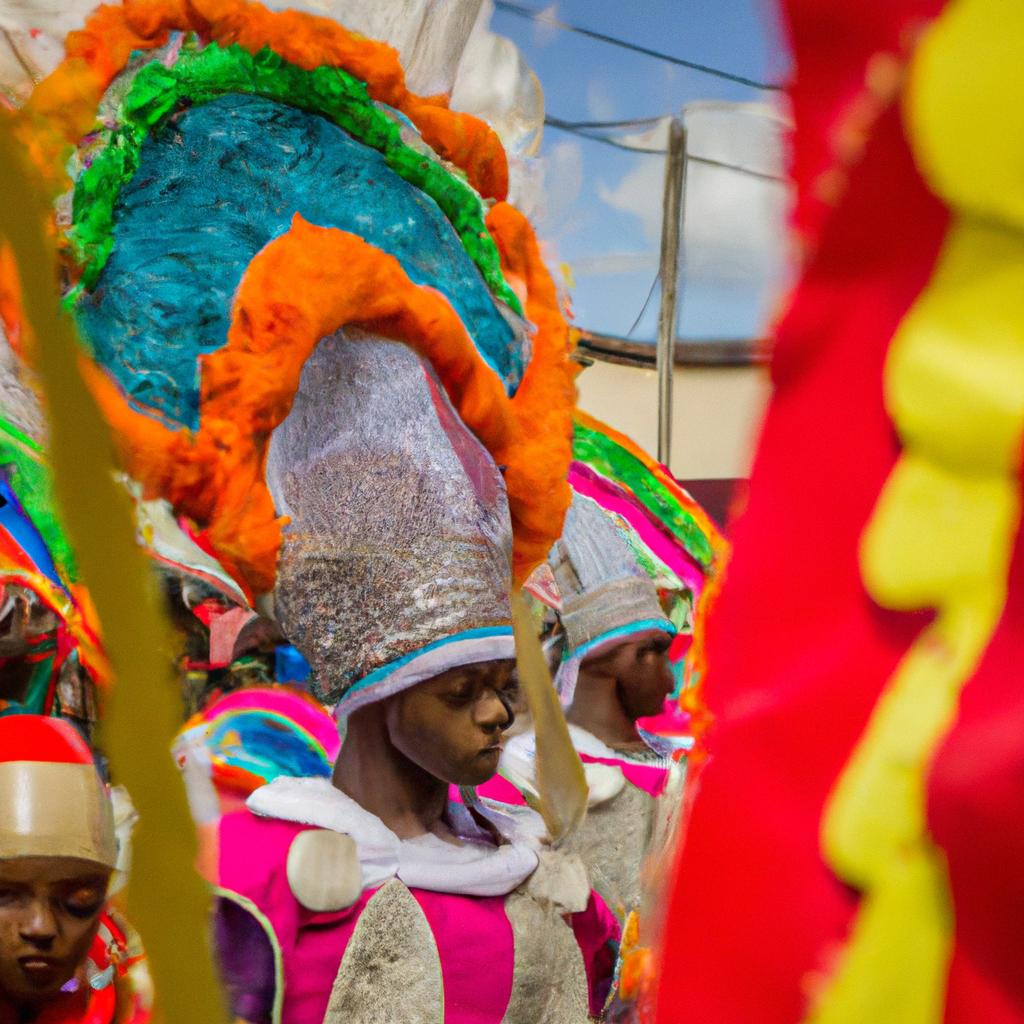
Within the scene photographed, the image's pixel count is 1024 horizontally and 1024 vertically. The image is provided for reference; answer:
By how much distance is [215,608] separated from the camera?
206 cm

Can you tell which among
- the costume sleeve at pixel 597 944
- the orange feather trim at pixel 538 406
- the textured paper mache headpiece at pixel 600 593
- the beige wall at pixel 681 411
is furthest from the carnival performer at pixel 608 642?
the orange feather trim at pixel 538 406

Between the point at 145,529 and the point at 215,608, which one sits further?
the point at 215,608

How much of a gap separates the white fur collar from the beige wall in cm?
277

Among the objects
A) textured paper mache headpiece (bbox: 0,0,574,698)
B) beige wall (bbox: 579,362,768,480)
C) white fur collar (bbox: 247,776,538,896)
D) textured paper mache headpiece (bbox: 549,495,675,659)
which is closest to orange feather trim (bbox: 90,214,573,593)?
textured paper mache headpiece (bbox: 0,0,574,698)

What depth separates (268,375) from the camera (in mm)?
1503

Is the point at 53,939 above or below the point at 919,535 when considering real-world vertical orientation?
below

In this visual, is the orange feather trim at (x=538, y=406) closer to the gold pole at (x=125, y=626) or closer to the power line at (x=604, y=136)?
the power line at (x=604, y=136)

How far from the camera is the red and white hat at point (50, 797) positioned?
1.75 m

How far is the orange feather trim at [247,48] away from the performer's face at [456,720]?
0.57 metres

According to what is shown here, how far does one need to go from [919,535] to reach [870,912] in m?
0.10

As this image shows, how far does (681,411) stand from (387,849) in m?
3.11

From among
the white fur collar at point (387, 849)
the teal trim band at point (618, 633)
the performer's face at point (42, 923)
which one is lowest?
the teal trim band at point (618, 633)

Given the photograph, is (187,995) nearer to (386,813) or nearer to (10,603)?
(386,813)

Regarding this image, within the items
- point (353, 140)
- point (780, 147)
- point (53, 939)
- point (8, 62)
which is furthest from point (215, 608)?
point (780, 147)
